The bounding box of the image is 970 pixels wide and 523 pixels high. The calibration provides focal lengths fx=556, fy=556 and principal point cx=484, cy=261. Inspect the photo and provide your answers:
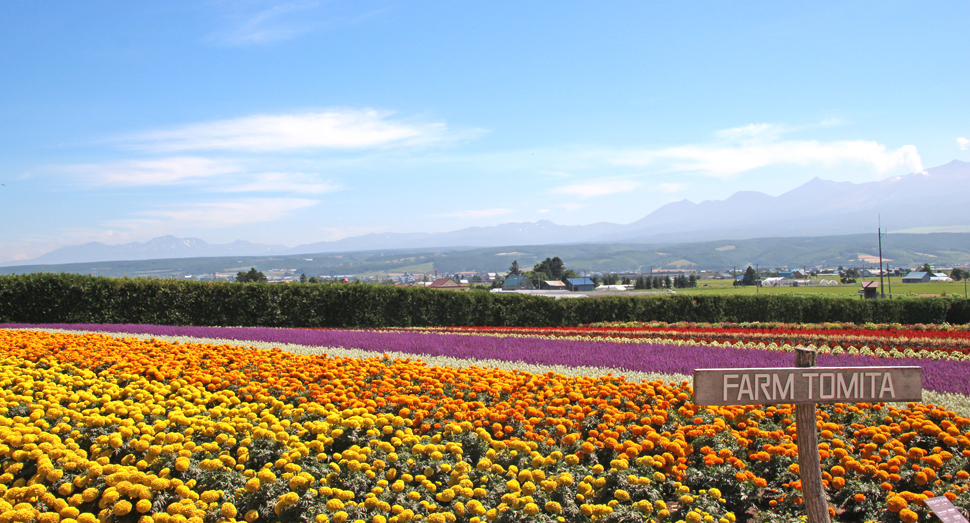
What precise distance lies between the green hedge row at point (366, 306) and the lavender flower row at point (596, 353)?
21.6 ft

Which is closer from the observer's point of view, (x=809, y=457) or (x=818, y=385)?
(x=818, y=385)

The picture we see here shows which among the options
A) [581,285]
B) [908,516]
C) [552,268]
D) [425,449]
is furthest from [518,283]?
[908,516]

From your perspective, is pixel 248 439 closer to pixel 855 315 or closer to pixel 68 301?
pixel 68 301

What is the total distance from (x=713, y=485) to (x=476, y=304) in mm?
18374

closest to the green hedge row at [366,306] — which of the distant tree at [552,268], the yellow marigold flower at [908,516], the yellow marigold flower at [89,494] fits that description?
the yellow marigold flower at [89,494]

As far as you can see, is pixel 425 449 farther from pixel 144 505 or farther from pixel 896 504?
pixel 896 504

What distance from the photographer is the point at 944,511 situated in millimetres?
3322

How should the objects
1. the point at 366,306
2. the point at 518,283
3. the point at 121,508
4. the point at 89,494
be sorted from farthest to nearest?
the point at 518,283, the point at 366,306, the point at 89,494, the point at 121,508

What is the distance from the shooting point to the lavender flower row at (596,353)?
8.79 metres

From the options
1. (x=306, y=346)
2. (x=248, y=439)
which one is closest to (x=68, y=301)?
(x=306, y=346)

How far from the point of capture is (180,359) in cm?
791

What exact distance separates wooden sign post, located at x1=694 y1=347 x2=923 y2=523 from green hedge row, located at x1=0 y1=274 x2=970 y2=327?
1872cm

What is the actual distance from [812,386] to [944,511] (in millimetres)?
1124

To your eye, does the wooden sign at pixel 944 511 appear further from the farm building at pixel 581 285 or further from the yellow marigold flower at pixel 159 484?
the farm building at pixel 581 285
